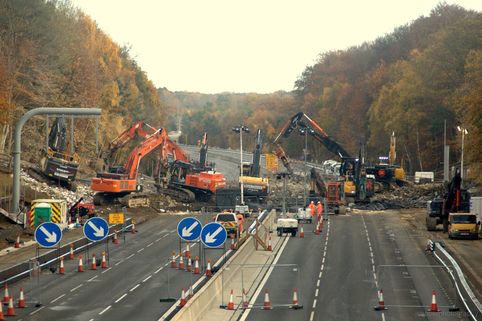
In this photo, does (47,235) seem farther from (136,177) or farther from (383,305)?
(136,177)

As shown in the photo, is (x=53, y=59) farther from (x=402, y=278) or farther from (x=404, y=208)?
(x=402, y=278)

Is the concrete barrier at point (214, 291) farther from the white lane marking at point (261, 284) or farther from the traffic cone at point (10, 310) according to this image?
the traffic cone at point (10, 310)

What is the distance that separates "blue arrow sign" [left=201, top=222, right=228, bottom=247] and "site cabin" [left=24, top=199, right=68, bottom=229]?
92.0 ft

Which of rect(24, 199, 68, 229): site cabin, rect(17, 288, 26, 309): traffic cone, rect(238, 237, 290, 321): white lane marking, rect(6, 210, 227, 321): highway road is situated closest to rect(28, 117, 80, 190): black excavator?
rect(24, 199, 68, 229): site cabin

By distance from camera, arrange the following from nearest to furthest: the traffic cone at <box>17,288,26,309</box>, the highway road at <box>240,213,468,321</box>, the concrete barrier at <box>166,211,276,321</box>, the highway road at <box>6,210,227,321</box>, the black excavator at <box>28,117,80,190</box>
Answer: the concrete barrier at <box>166,211,276,321</box> → the highway road at <box>6,210,227,321</box> → the highway road at <box>240,213,468,321</box> → the traffic cone at <box>17,288,26,309</box> → the black excavator at <box>28,117,80,190</box>

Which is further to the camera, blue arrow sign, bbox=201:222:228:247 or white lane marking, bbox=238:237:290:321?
white lane marking, bbox=238:237:290:321

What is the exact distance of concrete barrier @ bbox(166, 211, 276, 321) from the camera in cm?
3205

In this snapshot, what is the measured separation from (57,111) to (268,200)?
54.2m

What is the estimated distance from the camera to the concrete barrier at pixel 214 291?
32.0 m

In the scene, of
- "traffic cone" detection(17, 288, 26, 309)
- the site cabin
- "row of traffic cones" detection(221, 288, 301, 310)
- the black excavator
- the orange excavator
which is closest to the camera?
"traffic cone" detection(17, 288, 26, 309)

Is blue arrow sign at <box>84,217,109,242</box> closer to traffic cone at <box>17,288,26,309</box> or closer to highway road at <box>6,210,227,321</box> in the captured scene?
highway road at <box>6,210,227,321</box>

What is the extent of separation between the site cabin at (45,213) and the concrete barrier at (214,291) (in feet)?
46.7

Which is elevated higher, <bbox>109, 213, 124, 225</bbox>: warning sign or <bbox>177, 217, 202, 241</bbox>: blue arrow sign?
<bbox>177, 217, 202, 241</bbox>: blue arrow sign

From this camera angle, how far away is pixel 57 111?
2000 inches
